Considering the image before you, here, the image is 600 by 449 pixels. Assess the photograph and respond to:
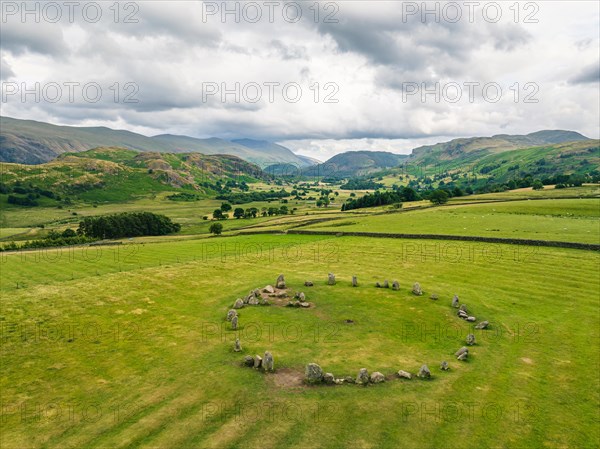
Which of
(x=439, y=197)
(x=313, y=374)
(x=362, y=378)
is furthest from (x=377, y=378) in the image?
(x=439, y=197)

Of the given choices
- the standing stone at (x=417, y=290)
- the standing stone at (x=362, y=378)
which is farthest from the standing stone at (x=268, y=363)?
the standing stone at (x=417, y=290)

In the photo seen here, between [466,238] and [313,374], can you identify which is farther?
[466,238]

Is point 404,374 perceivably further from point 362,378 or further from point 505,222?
point 505,222

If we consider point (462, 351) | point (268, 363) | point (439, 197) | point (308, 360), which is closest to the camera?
point (268, 363)

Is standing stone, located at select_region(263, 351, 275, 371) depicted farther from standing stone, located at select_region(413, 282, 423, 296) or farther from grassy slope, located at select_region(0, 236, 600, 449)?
standing stone, located at select_region(413, 282, 423, 296)

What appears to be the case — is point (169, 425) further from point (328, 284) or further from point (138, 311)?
point (328, 284)
